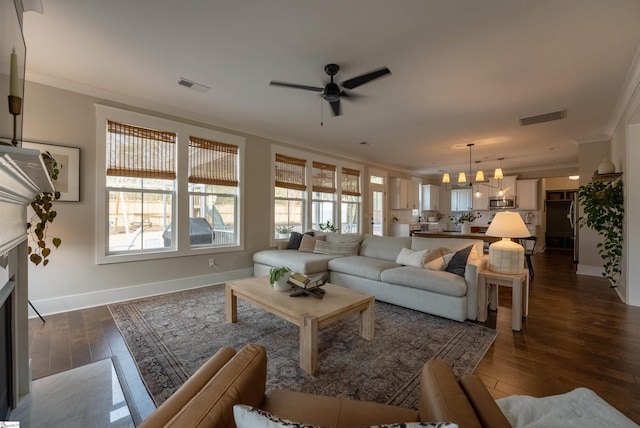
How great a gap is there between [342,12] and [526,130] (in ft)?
14.3

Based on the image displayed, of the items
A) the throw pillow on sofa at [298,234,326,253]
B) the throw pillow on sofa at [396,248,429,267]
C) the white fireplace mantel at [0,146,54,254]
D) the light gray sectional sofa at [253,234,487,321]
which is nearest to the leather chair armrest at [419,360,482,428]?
the white fireplace mantel at [0,146,54,254]

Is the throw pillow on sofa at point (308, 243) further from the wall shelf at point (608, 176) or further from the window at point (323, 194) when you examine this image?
the wall shelf at point (608, 176)

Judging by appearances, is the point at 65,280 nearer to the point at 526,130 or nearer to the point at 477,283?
the point at 477,283

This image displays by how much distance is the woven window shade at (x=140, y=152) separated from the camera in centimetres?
357

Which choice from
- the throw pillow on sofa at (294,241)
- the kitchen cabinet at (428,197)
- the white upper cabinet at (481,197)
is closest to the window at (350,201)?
the throw pillow on sofa at (294,241)

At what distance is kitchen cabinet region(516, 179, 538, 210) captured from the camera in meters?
8.12

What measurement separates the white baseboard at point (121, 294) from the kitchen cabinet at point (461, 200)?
26.8 ft

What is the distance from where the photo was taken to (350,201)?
7.07 m

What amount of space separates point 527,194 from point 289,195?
7.18 meters

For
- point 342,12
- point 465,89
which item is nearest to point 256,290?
point 342,12

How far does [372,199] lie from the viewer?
7.68m

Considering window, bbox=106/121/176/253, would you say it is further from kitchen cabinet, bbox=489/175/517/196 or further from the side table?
kitchen cabinet, bbox=489/175/517/196

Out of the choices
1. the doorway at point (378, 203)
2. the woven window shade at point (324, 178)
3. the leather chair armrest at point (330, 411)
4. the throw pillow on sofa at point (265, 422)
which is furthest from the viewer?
the doorway at point (378, 203)

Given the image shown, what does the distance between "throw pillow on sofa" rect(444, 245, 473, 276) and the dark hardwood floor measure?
0.63 metres
